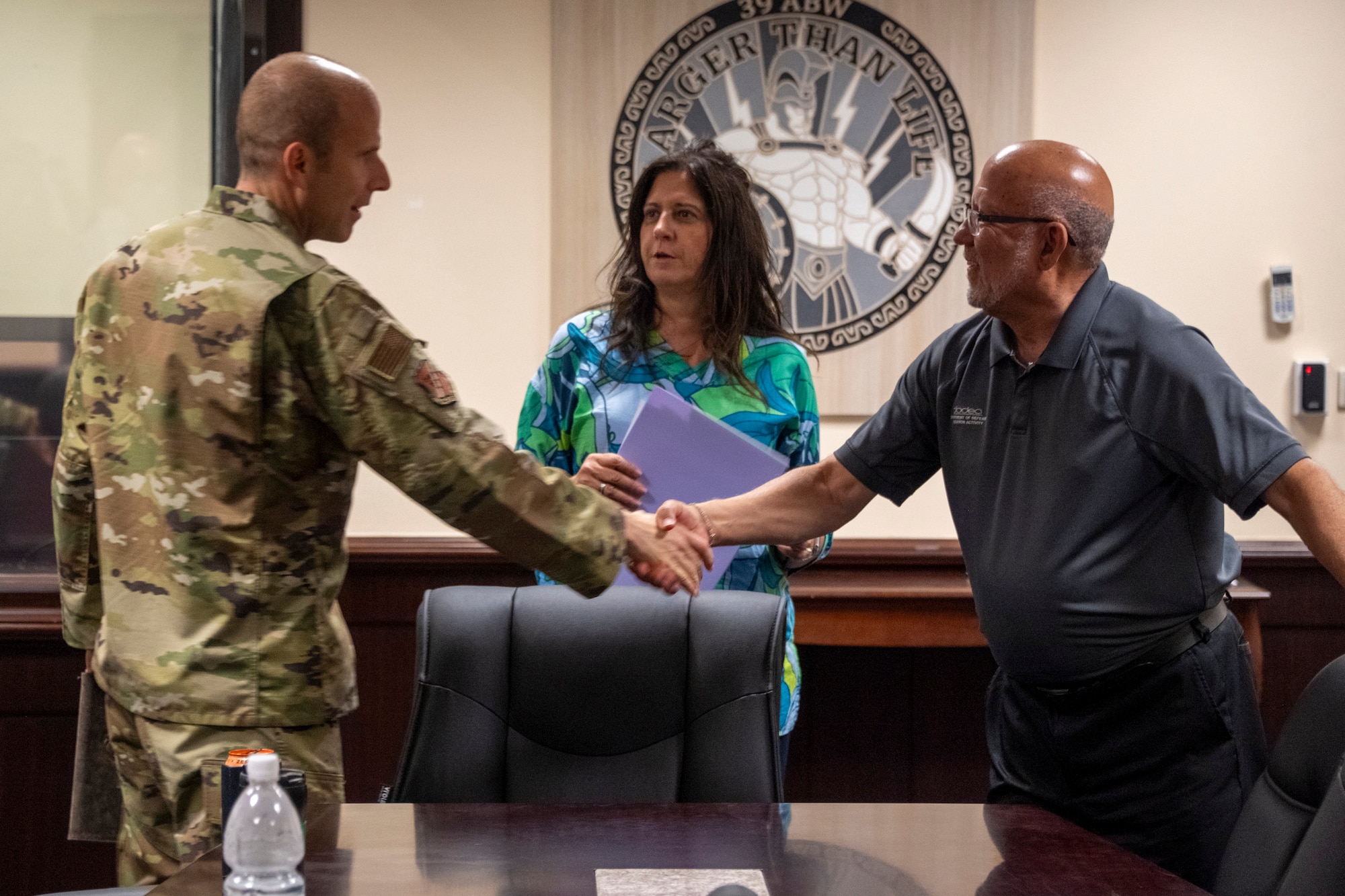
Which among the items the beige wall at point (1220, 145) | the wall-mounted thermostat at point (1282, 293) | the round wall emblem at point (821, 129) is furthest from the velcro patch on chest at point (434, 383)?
the wall-mounted thermostat at point (1282, 293)

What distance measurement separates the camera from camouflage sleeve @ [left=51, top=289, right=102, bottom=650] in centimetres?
171

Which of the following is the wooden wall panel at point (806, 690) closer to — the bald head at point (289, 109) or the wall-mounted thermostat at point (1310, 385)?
the wall-mounted thermostat at point (1310, 385)

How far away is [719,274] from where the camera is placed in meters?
2.31

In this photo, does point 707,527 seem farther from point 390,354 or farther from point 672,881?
point 672,881

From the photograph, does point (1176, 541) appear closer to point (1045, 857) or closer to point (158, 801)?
point (1045, 857)

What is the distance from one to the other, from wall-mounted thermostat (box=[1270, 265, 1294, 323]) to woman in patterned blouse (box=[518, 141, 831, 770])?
1691 mm

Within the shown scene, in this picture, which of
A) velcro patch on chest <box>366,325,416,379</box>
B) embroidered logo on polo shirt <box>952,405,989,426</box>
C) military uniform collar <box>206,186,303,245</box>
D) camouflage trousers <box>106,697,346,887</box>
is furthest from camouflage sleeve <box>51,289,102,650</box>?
embroidered logo on polo shirt <box>952,405,989,426</box>

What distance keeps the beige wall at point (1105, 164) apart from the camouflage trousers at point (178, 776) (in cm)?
167

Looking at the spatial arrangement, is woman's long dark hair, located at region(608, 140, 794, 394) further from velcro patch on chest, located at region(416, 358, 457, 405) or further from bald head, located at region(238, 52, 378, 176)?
bald head, located at region(238, 52, 378, 176)

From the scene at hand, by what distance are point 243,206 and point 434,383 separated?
1.12 ft

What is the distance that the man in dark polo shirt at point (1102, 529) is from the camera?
69.9 inches

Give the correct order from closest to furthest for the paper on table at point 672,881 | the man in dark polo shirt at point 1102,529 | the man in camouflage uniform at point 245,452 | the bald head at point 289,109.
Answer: the paper on table at point 672,881
the man in camouflage uniform at point 245,452
the bald head at point 289,109
the man in dark polo shirt at point 1102,529

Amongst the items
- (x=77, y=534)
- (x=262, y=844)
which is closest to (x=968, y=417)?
(x=262, y=844)

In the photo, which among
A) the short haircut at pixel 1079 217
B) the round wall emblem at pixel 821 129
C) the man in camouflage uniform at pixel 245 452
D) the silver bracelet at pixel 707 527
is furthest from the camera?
the round wall emblem at pixel 821 129
